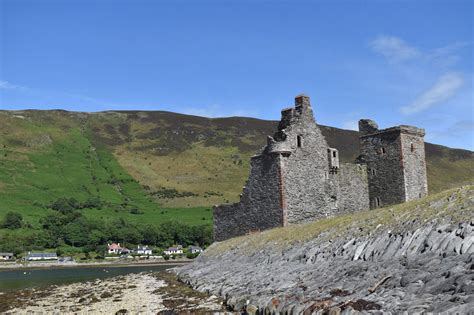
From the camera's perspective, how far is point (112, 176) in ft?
517

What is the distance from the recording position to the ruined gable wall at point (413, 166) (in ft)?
122

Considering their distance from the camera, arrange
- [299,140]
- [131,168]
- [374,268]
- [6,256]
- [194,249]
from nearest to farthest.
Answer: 1. [374,268]
2. [299,140]
3. [6,256]
4. [194,249]
5. [131,168]

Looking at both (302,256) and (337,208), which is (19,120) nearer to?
(337,208)

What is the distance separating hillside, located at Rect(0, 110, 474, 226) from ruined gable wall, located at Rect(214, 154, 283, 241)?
8714cm

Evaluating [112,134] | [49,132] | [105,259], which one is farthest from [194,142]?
[105,259]

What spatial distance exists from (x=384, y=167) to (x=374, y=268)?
2389cm

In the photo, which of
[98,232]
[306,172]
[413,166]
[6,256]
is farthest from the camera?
[98,232]

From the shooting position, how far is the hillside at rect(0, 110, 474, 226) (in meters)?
135

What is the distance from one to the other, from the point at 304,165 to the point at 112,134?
17024cm

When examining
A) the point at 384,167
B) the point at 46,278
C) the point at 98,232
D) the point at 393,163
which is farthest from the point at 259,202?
the point at 98,232

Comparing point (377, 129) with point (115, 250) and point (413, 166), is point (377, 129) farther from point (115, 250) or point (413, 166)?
point (115, 250)

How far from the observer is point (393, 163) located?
37438mm

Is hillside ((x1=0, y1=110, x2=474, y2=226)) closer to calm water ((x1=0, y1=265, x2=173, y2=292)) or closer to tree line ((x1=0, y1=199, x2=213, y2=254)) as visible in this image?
tree line ((x1=0, y1=199, x2=213, y2=254))

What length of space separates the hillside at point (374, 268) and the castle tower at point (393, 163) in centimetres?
1410
